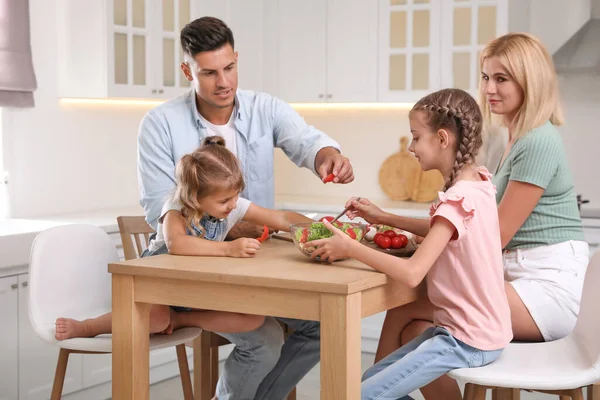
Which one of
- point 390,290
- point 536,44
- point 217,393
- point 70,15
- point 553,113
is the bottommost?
point 217,393

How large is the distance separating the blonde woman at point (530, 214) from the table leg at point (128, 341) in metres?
0.79

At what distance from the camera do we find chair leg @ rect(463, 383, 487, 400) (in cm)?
244

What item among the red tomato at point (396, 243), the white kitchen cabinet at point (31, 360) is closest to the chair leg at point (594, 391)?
the red tomato at point (396, 243)

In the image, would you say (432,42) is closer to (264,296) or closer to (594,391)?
(594,391)

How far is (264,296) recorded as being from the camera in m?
2.26

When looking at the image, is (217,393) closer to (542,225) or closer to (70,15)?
(542,225)

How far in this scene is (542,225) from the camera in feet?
8.93

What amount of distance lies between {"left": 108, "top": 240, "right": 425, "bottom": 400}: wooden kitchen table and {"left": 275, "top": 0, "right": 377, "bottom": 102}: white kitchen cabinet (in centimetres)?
273

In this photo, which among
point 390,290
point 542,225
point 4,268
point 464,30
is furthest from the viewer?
point 464,30

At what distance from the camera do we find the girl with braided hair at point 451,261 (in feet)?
7.65

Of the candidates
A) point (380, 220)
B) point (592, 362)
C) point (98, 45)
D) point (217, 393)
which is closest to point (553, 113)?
point (380, 220)

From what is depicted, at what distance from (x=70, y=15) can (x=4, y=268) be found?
1505mm

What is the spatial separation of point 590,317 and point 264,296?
3.08 ft

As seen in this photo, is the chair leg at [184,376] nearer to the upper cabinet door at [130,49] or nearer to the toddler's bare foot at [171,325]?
the toddler's bare foot at [171,325]
